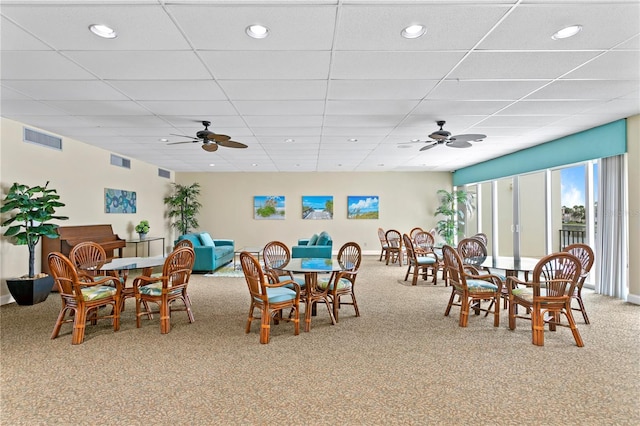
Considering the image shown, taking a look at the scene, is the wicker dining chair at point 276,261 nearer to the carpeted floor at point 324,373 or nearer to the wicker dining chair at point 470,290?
the carpeted floor at point 324,373

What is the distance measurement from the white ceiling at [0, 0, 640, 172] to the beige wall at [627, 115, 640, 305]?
1.40ft

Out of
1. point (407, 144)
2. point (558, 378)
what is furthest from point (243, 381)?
point (407, 144)

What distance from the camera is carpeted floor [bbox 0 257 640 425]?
240 cm

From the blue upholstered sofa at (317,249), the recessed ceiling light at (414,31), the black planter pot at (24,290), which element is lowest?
the black planter pot at (24,290)

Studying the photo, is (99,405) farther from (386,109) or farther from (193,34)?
(386,109)

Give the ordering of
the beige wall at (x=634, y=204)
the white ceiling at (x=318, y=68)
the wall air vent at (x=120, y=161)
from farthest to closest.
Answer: the wall air vent at (x=120, y=161) → the beige wall at (x=634, y=204) → the white ceiling at (x=318, y=68)

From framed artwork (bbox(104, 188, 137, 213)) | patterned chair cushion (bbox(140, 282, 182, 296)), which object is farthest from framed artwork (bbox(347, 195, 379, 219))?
patterned chair cushion (bbox(140, 282, 182, 296))

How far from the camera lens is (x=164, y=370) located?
10.0 ft

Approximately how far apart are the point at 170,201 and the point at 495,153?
9070 mm

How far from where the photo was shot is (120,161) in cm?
→ 830

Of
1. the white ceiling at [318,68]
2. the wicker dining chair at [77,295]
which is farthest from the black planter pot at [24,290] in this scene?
the white ceiling at [318,68]

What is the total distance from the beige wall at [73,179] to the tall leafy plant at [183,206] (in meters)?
0.66

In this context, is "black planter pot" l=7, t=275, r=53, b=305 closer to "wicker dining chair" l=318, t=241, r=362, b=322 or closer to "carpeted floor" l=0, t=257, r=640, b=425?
"carpeted floor" l=0, t=257, r=640, b=425

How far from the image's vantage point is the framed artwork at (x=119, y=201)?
306 inches
